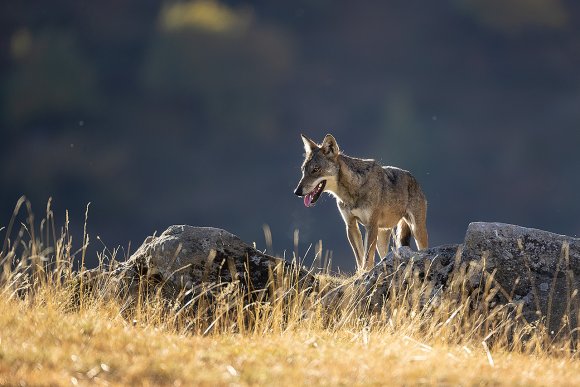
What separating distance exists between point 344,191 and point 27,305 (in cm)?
653

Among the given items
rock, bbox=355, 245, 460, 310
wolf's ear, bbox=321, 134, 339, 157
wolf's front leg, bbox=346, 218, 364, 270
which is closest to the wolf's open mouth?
wolf's ear, bbox=321, 134, 339, 157

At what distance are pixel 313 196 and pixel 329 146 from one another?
954 mm

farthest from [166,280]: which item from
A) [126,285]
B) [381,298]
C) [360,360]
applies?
[360,360]

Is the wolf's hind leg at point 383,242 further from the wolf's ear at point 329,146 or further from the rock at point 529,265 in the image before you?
the rock at point 529,265

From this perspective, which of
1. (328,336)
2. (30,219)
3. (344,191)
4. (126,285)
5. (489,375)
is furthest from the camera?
(344,191)

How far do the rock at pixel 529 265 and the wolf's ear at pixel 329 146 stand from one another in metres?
3.62

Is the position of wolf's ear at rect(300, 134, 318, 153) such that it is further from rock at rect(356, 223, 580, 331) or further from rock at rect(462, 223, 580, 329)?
rock at rect(462, 223, 580, 329)

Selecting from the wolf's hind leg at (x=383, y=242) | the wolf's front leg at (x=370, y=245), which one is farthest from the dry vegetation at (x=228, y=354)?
the wolf's hind leg at (x=383, y=242)

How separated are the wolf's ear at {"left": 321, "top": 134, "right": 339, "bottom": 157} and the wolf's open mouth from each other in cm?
53

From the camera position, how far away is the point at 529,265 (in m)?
9.61

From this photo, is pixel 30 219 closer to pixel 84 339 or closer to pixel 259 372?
pixel 84 339

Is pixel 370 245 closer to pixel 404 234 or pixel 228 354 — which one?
pixel 404 234

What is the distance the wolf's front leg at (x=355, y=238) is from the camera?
1330 centimetres

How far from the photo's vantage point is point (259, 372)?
5484 millimetres
